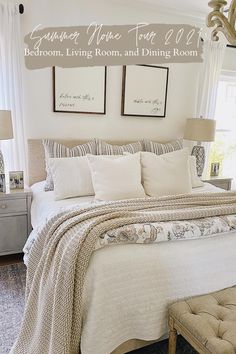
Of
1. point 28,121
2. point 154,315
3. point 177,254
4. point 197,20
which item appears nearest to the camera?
point 154,315

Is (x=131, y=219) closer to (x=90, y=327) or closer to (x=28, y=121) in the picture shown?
(x=90, y=327)

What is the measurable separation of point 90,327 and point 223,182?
9.37 feet

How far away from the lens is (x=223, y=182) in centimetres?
371

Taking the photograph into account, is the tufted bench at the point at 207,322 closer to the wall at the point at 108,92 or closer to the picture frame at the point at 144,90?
the wall at the point at 108,92

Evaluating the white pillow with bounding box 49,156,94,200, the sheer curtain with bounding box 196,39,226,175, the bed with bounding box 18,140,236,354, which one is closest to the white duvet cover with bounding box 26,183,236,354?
the bed with bounding box 18,140,236,354

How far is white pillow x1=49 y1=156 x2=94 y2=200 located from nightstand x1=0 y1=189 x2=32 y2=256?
358 millimetres

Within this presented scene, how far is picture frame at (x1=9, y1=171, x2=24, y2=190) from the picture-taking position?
2.77 m

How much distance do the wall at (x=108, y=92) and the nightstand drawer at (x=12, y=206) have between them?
77 centimetres

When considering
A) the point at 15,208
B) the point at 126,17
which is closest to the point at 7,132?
the point at 15,208

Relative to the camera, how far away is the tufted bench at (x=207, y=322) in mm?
1223

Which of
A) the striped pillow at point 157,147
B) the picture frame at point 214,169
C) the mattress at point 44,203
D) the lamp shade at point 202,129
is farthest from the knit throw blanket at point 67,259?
the picture frame at point 214,169

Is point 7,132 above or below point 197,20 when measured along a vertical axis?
below

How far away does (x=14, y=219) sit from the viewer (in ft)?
8.71

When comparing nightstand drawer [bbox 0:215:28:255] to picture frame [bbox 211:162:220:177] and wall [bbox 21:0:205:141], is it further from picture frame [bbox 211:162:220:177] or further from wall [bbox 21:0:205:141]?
picture frame [bbox 211:162:220:177]
